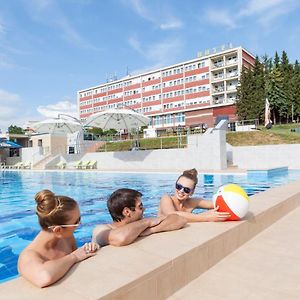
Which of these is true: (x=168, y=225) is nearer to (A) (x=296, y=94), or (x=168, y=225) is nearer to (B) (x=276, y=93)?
(B) (x=276, y=93)

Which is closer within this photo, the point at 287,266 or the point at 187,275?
the point at 187,275

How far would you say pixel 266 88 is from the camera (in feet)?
156

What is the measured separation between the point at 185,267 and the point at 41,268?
3.80 feet

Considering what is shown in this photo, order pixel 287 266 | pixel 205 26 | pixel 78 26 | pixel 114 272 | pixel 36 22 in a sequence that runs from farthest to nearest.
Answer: pixel 205 26 → pixel 78 26 → pixel 36 22 → pixel 287 266 → pixel 114 272

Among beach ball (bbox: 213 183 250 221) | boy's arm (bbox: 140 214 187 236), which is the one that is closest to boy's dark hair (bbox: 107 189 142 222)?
boy's arm (bbox: 140 214 187 236)

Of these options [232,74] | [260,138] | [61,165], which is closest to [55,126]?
[61,165]

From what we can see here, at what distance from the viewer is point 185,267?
2.59 metres

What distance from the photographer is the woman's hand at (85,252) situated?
2432mm

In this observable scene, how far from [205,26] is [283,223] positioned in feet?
79.3

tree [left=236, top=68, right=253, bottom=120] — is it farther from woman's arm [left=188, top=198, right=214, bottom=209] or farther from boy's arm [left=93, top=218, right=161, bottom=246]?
boy's arm [left=93, top=218, right=161, bottom=246]

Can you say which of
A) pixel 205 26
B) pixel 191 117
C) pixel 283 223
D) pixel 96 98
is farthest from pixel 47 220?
pixel 96 98

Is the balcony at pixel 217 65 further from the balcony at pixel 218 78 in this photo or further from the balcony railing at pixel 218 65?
the balcony at pixel 218 78

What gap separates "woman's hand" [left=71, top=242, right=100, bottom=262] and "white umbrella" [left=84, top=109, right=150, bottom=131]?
19.4m

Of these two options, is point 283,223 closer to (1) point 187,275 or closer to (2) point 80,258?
(1) point 187,275
